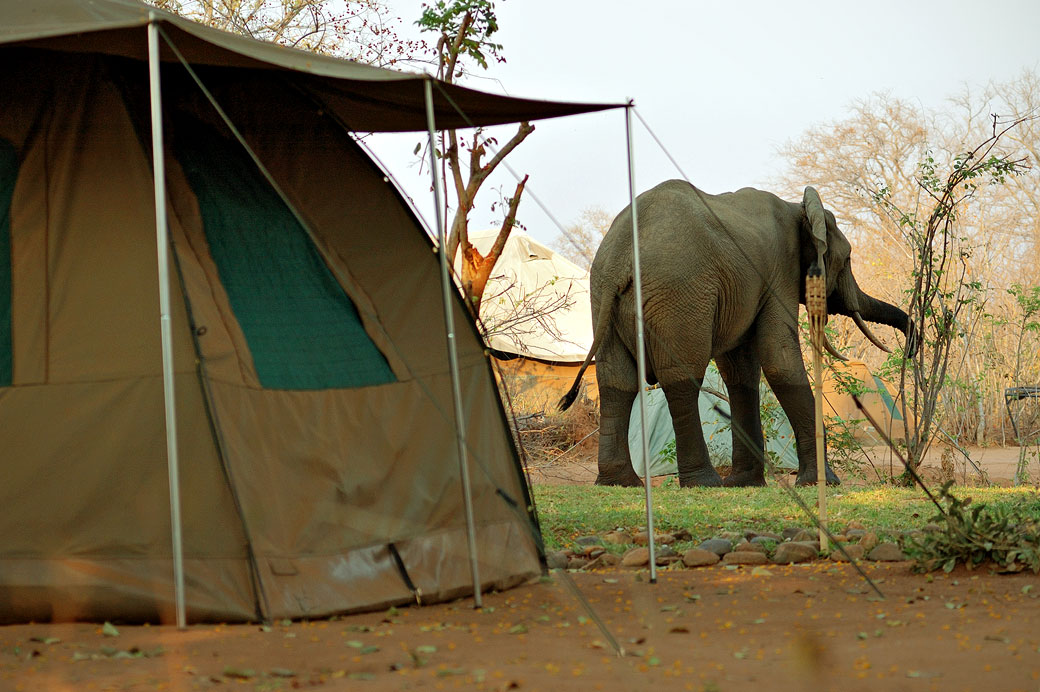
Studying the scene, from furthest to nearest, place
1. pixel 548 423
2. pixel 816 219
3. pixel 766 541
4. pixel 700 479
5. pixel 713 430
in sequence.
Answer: pixel 548 423, pixel 713 430, pixel 816 219, pixel 700 479, pixel 766 541

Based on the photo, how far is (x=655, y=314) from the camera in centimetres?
1027

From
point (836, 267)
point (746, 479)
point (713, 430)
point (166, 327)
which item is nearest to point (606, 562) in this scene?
point (166, 327)

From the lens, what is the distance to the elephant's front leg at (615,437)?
1074 centimetres

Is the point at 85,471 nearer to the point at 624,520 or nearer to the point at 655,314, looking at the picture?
the point at 624,520

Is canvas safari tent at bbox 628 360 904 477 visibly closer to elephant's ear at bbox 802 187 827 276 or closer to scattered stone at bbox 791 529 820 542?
elephant's ear at bbox 802 187 827 276

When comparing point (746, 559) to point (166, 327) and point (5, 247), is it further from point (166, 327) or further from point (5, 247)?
point (5, 247)

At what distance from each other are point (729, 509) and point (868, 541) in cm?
185

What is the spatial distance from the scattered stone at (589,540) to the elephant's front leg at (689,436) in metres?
3.13

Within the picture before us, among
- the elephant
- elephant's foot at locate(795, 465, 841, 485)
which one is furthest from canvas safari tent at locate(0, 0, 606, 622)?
elephant's foot at locate(795, 465, 841, 485)

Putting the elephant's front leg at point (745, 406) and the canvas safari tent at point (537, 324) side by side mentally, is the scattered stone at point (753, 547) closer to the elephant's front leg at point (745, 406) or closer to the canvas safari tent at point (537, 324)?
the elephant's front leg at point (745, 406)

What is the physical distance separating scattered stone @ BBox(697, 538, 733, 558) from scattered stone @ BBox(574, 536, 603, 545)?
706mm

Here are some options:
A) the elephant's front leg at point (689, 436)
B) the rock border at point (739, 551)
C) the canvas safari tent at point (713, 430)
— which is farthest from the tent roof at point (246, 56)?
the canvas safari tent at point (713, 430)

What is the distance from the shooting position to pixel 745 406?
37.5ft

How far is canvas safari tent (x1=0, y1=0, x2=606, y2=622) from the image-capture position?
5.00 meters
